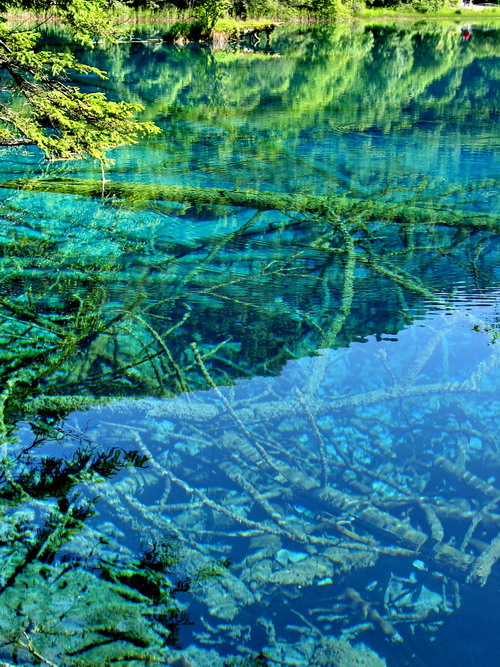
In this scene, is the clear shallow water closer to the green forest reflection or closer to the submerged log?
the submerged log

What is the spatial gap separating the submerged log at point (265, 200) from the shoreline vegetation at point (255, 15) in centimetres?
1058

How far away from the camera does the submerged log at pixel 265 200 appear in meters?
9.52

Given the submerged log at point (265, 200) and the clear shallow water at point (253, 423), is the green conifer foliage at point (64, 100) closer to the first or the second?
the clear shallow water at point (253, 423)

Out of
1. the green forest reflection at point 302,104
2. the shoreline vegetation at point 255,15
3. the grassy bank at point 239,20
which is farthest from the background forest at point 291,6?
the green forest reflection at point 302,104

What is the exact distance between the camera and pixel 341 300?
23.9 feet

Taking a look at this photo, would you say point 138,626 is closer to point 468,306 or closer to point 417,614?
point 417,614

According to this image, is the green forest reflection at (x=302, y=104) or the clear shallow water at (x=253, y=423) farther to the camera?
the green forest reflection at (x=302, y=104)

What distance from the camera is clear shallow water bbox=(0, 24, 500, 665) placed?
12.4ft

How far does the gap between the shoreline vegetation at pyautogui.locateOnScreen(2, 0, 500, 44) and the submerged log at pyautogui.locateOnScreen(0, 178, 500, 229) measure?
34.7ft

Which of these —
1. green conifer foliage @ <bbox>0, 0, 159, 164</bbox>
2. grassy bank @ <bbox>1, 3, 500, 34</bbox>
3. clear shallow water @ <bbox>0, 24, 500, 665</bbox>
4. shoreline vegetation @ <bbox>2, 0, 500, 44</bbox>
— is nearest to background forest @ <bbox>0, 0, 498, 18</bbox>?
shoreline vegetation @ <bbox>2, 0, 500, 44</bbox>

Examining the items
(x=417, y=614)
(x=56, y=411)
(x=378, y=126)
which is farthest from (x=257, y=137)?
(x=417, y=614)

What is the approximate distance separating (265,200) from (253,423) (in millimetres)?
5363

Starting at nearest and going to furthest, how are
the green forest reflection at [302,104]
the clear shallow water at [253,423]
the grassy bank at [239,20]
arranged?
1. the clear shallow water at [253,423]
2. the green forest reflection at [302,104]
3. the grassy bank at [239,20]

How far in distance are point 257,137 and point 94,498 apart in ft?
35.2
